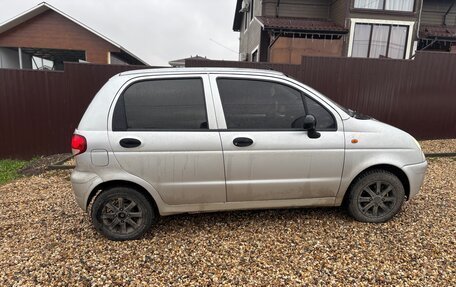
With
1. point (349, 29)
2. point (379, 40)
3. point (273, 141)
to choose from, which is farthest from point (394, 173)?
point (379, 40)

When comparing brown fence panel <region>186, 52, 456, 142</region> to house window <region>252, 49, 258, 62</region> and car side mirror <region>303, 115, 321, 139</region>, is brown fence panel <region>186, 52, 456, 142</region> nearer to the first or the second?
car side mirror <region>303, 115, 321, 139</region>

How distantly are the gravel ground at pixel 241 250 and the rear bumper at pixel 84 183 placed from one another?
0.51 meters

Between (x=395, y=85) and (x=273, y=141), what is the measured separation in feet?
19.3

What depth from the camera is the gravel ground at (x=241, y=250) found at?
98.0 inches

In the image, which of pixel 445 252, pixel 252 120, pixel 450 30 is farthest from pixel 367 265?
pixel 450 30

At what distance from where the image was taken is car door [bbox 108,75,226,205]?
2883 mm

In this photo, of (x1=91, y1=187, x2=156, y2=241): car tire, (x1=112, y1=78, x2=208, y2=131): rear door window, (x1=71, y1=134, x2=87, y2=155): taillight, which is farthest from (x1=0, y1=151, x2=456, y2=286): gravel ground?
(x1=112, y1=78, x2=208, y2=131): rear door window

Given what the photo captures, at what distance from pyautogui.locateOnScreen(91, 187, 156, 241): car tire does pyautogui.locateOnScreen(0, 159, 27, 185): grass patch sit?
348cm

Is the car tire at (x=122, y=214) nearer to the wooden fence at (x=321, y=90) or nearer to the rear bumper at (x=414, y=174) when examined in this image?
the rear bumper at (x=414, y=174)

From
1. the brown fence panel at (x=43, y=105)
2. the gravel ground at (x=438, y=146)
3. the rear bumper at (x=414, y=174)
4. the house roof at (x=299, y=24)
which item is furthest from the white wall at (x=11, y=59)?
the rear bumper at (x=414, y=174)

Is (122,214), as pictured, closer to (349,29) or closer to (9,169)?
(9,169)

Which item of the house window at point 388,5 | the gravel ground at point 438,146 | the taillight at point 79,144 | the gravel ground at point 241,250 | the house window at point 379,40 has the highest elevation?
the house window at point 388,5

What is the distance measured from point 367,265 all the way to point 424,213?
1.53 m

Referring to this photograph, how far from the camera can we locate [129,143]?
286 centimetres
